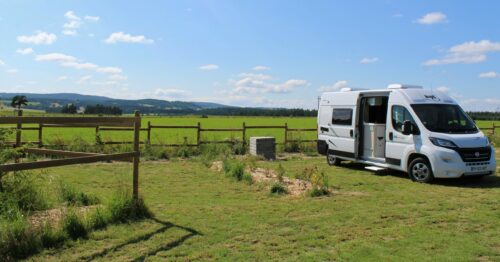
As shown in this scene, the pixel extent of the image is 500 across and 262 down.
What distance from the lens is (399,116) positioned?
12258 mm

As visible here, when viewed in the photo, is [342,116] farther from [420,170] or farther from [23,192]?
[23,192]

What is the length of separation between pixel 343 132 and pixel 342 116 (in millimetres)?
504

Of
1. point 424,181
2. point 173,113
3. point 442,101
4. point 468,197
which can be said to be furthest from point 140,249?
point 173,113

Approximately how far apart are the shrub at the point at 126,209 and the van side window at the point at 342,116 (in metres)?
8.52

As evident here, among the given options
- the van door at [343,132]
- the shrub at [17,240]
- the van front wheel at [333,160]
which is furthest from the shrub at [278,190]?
the van front wheel at [333,160]

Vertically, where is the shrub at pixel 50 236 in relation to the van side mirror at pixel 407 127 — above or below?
below

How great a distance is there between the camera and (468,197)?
9242mm

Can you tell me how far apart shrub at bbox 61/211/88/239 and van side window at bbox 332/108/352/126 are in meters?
9.73

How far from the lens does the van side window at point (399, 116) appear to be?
12.1 m

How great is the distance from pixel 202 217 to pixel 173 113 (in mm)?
136212

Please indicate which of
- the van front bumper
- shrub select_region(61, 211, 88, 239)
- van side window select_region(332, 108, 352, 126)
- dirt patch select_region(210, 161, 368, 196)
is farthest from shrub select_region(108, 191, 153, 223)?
van side window select_region(332, 108, 352, 126)

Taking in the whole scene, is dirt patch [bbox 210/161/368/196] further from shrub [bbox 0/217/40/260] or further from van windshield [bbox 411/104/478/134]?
shrub [bbox 0/217/40/260]

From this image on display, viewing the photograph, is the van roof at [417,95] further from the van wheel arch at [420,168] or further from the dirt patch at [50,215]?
the dirt patch at [50,215]

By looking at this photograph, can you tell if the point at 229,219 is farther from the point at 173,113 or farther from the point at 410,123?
the point at 173,113
